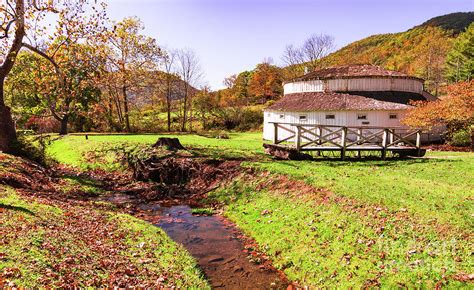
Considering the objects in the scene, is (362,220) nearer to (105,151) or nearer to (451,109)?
(451,109)

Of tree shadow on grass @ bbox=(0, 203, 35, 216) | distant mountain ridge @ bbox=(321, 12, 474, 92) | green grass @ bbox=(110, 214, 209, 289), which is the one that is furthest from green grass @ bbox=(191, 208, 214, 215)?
distant mountain ridge @ bbox=(321, 12, 474, 92)

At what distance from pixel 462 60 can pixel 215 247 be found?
6539 cm

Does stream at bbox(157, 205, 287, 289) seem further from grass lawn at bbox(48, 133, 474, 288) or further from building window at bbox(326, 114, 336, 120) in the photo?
building window at bbox(326, 114, 336, 120)

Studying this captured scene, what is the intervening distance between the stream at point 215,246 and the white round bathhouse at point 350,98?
62.3ft

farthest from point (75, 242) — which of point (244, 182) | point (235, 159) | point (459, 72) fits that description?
point (459, 72)

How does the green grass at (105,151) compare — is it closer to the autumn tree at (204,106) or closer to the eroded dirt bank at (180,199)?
the eroded dirt bank at (180,199)

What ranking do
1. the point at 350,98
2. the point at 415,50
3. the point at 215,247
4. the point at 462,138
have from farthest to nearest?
the point at 415,50 → the point at 350,98 → the point at 462,138 → the point at 215,247

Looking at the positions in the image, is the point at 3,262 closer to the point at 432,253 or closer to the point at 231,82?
the point at 432,253

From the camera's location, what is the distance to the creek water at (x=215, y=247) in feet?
26.3

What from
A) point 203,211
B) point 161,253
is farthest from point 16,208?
point 203,211

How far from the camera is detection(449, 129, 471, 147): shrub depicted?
2456 cm

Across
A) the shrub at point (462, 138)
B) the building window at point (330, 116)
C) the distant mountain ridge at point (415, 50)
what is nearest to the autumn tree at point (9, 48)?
the building window at point (330, 116)

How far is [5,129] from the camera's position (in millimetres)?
17266

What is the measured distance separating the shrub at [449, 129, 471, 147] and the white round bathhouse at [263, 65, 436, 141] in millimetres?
4224
